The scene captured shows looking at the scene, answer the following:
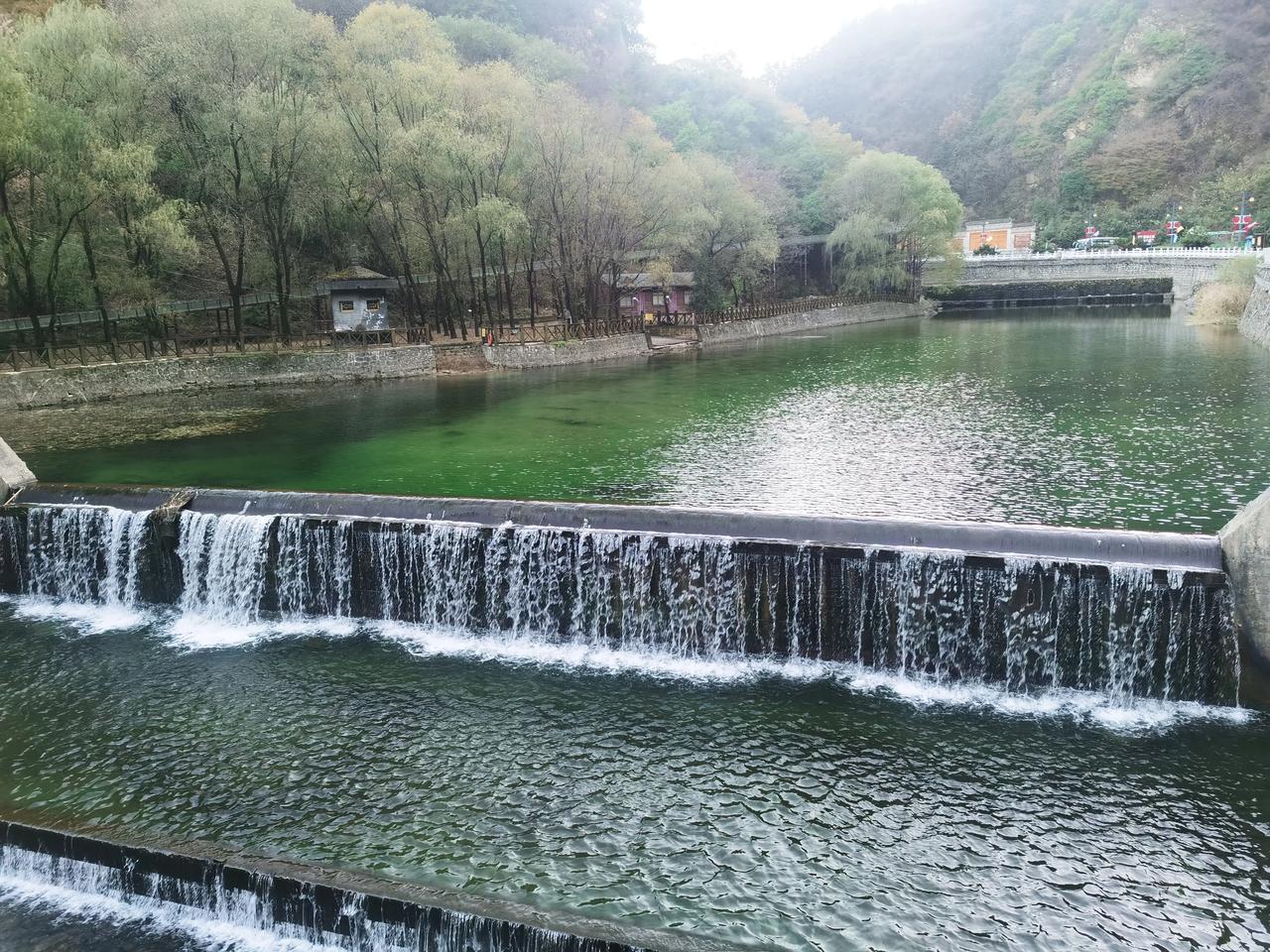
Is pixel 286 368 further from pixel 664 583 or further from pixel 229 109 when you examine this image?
pixel 664 583

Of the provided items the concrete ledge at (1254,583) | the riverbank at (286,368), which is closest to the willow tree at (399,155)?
the riverbank at (286,368)

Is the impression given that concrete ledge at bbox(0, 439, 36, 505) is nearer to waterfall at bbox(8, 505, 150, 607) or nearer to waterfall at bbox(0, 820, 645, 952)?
waterfall at bbox(8, 505, 150, 607)

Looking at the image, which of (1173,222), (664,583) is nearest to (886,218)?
(1173,222)

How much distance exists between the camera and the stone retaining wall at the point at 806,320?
56.8 meters

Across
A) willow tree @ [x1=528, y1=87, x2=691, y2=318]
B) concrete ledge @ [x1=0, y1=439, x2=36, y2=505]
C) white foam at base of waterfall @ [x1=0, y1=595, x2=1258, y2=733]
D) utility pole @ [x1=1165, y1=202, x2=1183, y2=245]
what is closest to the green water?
concrete ledge @ [x1=0, y1=439, x2=36, y2=505]

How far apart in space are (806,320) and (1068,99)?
230ft

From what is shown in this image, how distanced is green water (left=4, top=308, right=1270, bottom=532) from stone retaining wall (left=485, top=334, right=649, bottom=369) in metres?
3.07

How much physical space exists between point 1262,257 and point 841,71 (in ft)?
383

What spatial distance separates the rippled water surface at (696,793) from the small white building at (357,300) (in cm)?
3112

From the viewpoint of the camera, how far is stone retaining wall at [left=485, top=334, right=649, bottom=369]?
42938mm

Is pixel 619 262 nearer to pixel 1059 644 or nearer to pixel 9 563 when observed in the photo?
pixel 9 563

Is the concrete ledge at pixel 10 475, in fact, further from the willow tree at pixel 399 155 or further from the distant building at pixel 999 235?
the distant building at pixel 999 235

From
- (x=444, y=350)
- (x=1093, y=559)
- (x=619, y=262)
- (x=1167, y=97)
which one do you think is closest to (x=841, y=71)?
(x=1167, y=97)

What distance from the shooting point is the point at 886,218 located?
2751 inches
